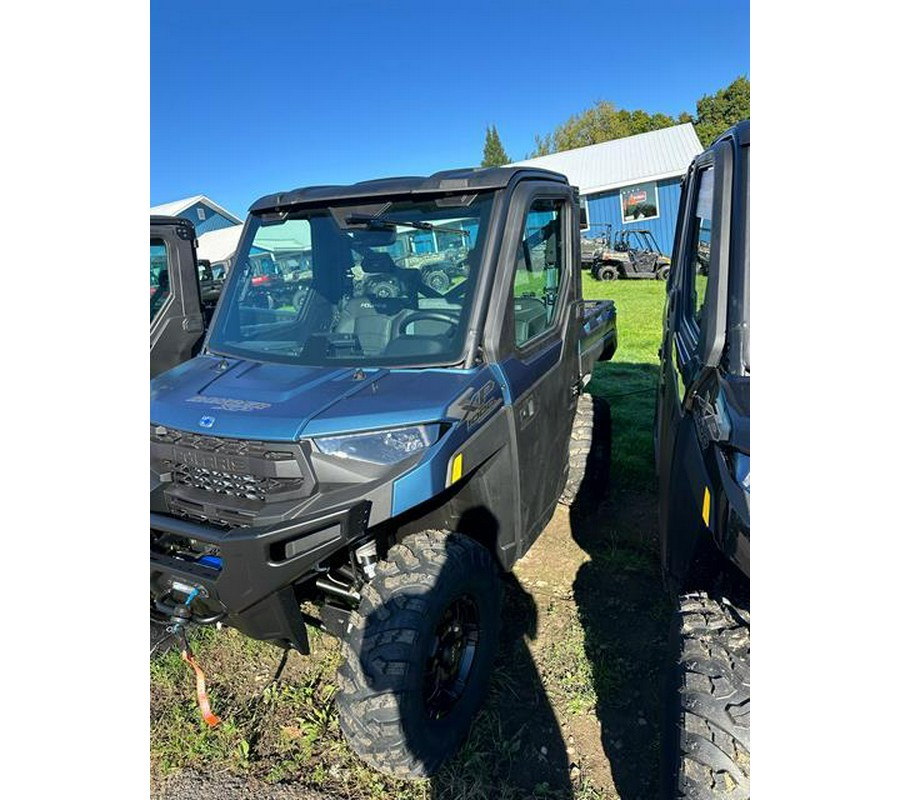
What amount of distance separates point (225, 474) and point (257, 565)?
415 millimetres

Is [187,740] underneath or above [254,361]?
underneath

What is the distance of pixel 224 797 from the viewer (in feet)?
8.20

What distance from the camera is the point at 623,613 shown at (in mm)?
3422

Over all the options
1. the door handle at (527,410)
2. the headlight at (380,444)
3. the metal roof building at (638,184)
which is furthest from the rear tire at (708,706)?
the metal roof building at (638,184)

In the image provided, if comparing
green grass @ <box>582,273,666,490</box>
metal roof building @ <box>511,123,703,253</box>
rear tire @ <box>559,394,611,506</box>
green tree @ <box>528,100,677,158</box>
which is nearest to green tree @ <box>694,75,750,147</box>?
green tree @ <box>528,100,677,158</box>

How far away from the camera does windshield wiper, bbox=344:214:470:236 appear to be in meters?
2.91

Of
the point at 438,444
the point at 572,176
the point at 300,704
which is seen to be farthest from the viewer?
the point at 572,176

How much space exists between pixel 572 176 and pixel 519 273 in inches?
1083

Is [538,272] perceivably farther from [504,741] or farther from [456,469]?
[504,741]

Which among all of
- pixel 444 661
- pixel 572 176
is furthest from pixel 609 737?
pixel 572 176

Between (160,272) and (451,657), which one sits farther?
(160,272)

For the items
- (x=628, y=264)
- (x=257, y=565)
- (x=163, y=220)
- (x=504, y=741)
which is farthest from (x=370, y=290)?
(x=628, y=264)

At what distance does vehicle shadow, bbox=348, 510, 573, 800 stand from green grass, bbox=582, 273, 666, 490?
7.96 feet
